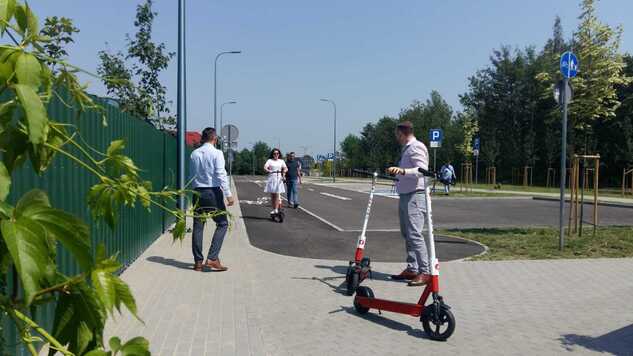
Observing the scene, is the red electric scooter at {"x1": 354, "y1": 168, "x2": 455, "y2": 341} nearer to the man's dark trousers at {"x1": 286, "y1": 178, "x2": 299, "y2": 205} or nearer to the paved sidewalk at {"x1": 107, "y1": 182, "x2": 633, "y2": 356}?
the paved sidewalk at {"x1": 107, "y1": 182, "x2": 633, "y2": 356}

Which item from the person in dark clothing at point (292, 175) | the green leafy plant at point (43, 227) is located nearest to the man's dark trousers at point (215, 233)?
the green leafy plant at point (43, 227)

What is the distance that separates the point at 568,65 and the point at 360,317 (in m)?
6.80

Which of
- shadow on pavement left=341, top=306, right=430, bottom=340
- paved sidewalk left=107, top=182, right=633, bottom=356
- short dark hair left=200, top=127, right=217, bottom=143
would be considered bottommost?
shadow on pavement left=341, top=306, right=430, bottom=340

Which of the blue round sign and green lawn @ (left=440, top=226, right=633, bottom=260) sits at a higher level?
the blue round sign

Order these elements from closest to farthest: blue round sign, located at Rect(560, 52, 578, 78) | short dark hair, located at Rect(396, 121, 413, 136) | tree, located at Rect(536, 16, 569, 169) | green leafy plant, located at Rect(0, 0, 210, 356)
Result: green leafy plant, located at Rect(0, 0, 210, 356) → short dark hair, located at Rect(396, 121, 413, 136) → blue round sign, located at Rect(560, 52, 578, 78) → tree, located at Rect(536, 16, 569, 169)

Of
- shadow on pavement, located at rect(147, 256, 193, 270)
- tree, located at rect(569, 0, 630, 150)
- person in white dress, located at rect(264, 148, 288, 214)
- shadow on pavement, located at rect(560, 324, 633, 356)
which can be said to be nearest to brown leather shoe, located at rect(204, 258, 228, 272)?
shadow on pavement, located at rect(147, 256, 193, 270)

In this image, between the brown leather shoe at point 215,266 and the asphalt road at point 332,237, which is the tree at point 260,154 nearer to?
the asphalt road at point 332,237

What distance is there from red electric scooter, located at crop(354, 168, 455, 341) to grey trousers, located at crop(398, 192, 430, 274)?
1.30 m

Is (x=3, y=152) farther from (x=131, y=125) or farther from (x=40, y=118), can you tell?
(x=131, y=125)

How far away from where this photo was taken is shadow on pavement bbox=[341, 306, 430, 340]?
4.96 meters

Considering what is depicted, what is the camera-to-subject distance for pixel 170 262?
795 cm

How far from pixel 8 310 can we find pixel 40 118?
0.38 meters

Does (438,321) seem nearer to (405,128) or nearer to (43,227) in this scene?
(405,128)

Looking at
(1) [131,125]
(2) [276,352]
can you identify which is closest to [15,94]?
(2) [276,352]
